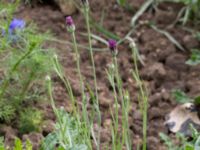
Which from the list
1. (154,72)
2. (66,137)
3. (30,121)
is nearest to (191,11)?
(154,72)

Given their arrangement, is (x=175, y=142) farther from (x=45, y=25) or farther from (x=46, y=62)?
(x=45, y=25)

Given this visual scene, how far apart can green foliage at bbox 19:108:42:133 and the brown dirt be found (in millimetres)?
80

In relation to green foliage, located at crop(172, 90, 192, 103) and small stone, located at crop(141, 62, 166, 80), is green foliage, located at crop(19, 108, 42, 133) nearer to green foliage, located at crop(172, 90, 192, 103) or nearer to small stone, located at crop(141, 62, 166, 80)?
green foliage, located at crop(172, 90, 192, 103)

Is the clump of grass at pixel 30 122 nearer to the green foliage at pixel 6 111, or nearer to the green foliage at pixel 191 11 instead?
the green foliage at pixel 6 111

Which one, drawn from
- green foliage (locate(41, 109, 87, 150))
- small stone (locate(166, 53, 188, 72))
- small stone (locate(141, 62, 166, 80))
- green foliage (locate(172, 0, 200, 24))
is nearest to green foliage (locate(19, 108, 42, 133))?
green foliage (locate(41, 109, 87, 150))

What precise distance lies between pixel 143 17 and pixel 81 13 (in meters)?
0.38

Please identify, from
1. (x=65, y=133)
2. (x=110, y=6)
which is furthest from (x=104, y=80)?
(x=65, y=133)

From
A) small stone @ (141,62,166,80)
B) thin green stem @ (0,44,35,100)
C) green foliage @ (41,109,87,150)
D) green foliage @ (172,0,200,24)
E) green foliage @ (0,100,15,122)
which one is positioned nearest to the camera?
green foliage @ (41,109,87,150)

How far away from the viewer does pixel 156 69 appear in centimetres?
334

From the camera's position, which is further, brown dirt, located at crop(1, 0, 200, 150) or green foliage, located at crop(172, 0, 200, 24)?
green foliage, located at crop(172, 0, 200, 24)

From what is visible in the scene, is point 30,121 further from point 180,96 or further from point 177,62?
point 177,62

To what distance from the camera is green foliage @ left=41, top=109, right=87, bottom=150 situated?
2080 mm

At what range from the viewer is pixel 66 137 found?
84.5 inches

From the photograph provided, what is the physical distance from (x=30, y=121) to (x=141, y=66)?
95 centimetres
